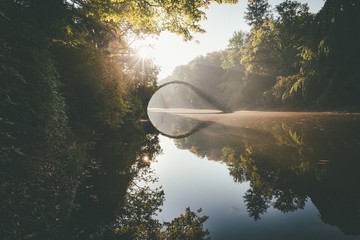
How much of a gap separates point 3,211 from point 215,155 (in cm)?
469

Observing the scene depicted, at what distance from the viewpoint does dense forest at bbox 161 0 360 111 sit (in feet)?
50.3

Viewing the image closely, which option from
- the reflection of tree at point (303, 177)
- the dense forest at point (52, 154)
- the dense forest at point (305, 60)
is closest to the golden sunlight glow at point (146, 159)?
the dense forest at point (52, 154)

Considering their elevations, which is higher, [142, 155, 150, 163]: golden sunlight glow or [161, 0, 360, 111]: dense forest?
[161, 0, 360, 111]: dense forest

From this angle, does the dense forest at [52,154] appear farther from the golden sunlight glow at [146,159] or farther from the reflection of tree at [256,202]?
the reflection of tree at [256,202]

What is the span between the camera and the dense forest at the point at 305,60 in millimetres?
15336

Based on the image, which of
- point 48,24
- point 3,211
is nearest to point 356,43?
point 48,24

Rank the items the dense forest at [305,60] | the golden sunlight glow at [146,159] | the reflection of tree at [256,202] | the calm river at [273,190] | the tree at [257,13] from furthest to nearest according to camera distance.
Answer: the tree at [257,13]
the dense forest at [305,60]
the golden sunlight glow at [146,159]
the reflection of tree at [256,202]
the calm river at [273,190]

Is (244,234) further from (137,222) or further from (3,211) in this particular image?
(3,211)

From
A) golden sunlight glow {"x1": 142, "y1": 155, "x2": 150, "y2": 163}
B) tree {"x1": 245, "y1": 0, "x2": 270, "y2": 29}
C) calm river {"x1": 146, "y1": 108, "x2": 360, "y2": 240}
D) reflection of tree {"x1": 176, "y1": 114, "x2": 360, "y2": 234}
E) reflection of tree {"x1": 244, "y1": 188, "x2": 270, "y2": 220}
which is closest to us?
calm river {"x1": 146, "y1": 108, "x2": 360, "y2": 240}

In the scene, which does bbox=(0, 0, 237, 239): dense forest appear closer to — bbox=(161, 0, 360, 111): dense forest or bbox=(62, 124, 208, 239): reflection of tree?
bbox=(62, 124, 208, 239): reflection of tree

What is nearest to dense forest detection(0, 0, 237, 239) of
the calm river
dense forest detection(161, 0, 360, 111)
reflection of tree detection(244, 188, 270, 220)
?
the calm river

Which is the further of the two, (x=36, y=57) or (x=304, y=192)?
(x=36, y=57)

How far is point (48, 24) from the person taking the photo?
14.7ft

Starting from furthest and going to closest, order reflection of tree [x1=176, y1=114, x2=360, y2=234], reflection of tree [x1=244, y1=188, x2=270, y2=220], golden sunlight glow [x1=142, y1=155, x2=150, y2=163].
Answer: golden sunlight glow [x1=142, y1=155, x2=150, y2=163] → reflection of tree [x1=244, y1=188, x2=270, y2=220] → reflection of tree [x1=176, y1=114, x2=360, y2=234]
